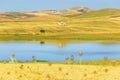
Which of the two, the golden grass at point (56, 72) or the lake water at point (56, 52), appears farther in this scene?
the lake water at point (56, 52)

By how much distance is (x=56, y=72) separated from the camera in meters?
23.2

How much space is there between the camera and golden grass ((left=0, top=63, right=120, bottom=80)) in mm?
21694

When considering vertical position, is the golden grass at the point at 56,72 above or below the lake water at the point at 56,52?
above

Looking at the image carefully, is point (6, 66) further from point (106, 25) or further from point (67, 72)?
point (106, 25)

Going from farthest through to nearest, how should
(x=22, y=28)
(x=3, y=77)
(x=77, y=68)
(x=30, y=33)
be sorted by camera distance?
(x=22, y=28) → (x=30, y=33) → (x=77, y=68) → (x=3, y=77)

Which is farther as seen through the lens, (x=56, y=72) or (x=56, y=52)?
(x=56, y=52)

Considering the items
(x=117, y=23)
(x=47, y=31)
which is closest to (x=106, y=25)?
(x=117, y=23)

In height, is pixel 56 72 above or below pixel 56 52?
above

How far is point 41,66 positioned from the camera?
2555cm

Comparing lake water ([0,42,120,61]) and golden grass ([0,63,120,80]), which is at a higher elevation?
golden grass ([0,63,120,80])

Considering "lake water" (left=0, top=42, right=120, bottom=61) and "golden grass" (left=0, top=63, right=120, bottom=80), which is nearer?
"golden grass" (left=0, top=63, right=120, bottom=80)

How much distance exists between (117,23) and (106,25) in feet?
35.3

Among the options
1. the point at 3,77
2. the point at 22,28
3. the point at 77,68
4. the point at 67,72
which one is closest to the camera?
the point at 3,77

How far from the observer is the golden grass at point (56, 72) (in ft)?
71.2
